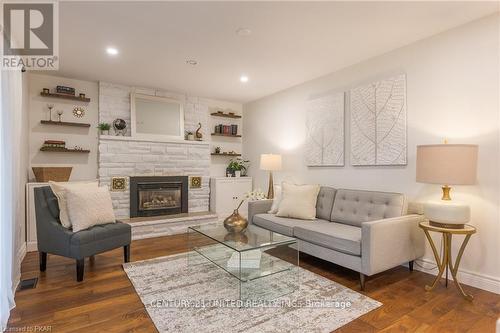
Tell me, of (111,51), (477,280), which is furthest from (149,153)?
(477,280)

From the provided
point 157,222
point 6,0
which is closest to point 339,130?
point 157,222

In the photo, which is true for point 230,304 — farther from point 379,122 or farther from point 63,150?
point 63,150

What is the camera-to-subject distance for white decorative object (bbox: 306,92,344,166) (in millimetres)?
3803

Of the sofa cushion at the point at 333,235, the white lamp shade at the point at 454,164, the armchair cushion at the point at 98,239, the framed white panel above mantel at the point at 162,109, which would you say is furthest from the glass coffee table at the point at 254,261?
the framed white panel above mantel at the point at 162,109

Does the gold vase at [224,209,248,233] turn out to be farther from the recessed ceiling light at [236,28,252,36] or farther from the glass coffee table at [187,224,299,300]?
the recessed ceiling light at [236,28,252,36]

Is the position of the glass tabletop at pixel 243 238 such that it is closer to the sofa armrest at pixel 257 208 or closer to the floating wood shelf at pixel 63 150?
the sofa armrest at pixel 257 208

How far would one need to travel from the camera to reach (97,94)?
14.8 feet

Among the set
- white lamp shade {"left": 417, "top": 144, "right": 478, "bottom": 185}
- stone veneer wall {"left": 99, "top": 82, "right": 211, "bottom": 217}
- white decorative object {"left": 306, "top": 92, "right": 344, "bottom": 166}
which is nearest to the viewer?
white lamp shade {"left": 417, "top": 144, "right": 478, "bottom": 185}

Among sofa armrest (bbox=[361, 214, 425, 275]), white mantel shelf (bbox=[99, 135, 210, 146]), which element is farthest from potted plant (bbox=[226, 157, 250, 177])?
sofa armrest (bbox=[361, 214, 425, 275])

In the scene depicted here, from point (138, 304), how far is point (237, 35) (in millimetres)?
2679

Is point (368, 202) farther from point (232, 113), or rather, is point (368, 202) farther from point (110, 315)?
point (232, 113)

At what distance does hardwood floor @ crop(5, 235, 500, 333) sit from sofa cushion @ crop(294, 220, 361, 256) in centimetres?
34

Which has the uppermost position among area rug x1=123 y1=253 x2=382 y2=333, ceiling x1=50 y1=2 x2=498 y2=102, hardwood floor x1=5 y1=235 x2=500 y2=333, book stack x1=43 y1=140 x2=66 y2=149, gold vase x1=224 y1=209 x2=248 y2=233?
ceiling x1=50 y1=2 x2=498 y2=102

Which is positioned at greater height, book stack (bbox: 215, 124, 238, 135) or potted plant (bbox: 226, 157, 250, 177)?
book stack (bbox: 215, 124, 238, 135)
